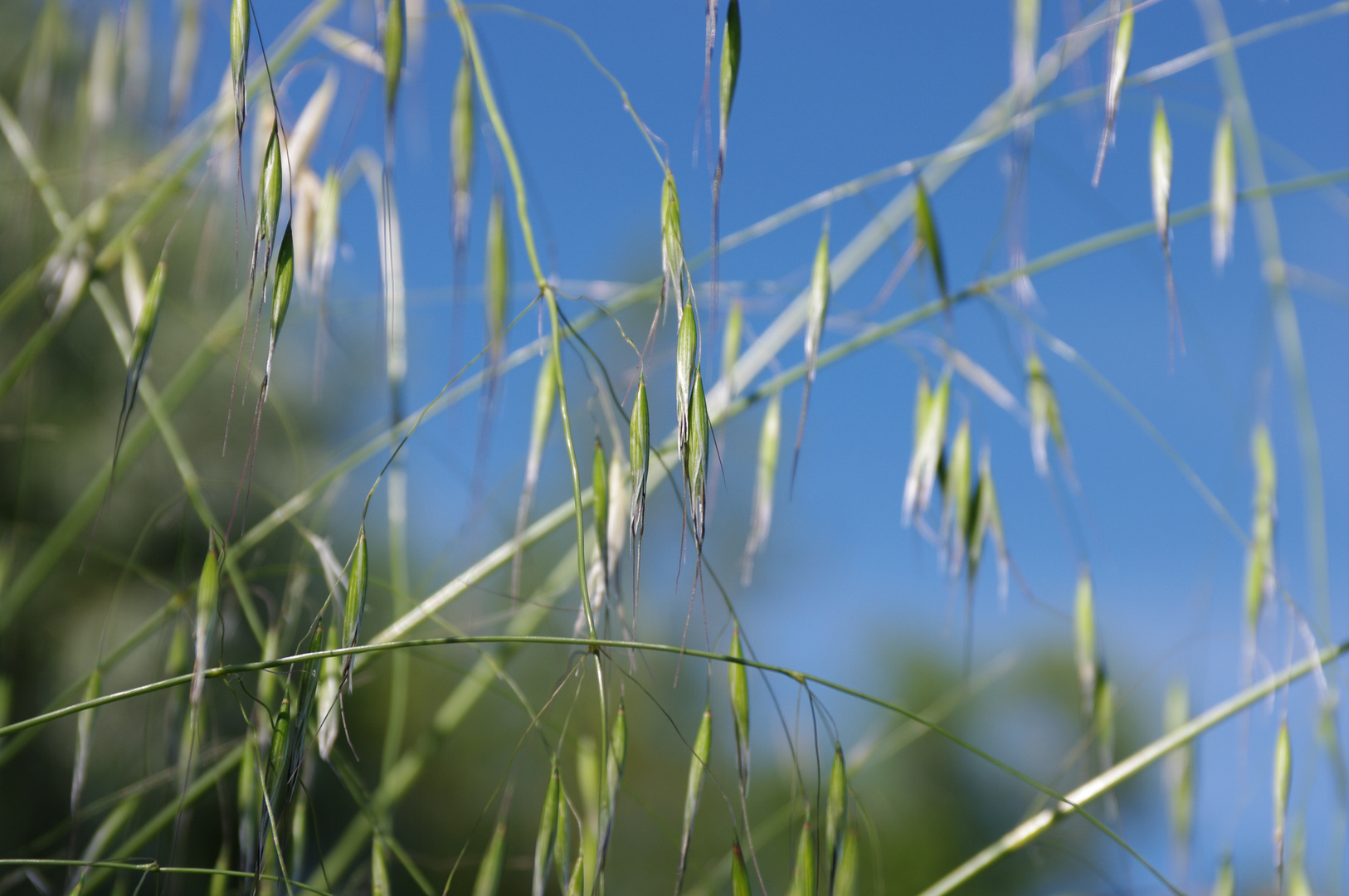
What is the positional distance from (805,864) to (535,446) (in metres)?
0.26

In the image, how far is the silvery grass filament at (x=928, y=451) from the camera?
609 millimetres

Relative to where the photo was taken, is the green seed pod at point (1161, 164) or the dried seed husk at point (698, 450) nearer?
the dried seed husk at point (698, 450)

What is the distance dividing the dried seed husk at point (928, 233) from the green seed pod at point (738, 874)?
385 mm

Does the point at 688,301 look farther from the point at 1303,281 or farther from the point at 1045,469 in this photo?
the point at 1303,281

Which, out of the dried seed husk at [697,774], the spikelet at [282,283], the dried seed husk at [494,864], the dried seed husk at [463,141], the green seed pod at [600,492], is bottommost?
the dried seed husk at [494,864]

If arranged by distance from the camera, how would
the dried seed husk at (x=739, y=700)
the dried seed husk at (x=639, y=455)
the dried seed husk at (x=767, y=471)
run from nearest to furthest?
the dried seed husk at (x=639, y=455), the dried seed husk at (x=739, y=700), the dried seed husk at (x=767, y=471)

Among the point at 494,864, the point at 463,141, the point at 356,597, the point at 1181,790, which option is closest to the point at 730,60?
the point at 463,141

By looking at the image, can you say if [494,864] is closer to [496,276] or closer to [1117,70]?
[496,276]

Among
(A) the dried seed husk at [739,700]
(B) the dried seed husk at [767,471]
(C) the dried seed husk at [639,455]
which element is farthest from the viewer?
(B) the dried seed husk at [767,471]

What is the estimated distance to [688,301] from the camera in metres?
0.36

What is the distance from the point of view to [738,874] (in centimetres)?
42

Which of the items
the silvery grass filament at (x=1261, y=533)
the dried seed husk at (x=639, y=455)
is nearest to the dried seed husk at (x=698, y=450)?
the dried seed husk at (x=639, y=455)

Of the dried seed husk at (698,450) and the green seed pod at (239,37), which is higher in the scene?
the green seed pod at (239,37)

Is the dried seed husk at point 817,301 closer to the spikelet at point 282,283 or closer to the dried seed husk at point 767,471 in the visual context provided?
the dried seed husk at point 767,471
